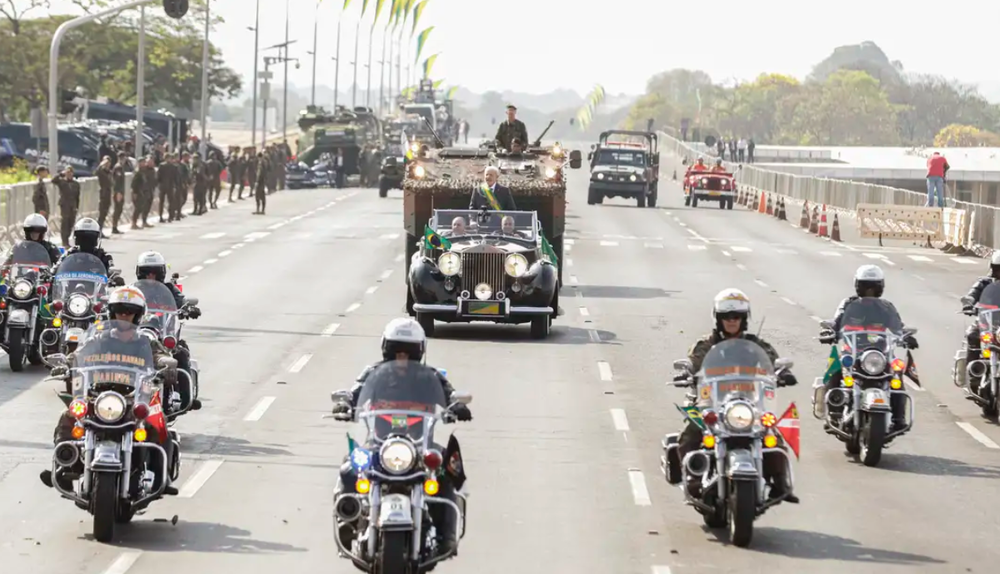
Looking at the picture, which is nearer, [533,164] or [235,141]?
[533,164]

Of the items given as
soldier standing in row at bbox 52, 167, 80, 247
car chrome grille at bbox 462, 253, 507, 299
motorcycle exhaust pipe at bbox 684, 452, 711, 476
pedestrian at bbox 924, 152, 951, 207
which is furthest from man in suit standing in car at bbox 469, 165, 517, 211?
pedestrian at bbox 924, 152, 951, 207

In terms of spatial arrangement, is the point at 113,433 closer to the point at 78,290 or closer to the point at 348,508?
the point at 348,508

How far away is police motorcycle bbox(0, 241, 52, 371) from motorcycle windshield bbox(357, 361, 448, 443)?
11.3 metres

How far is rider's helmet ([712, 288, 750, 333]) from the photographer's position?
12992mm

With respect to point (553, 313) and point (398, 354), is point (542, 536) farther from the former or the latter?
point (553, 313)

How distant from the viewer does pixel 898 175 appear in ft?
457

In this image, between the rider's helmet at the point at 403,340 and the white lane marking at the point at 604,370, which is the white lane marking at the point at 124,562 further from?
the white lane marking at the point at 604,370

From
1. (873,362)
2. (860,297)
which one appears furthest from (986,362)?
(873,362)

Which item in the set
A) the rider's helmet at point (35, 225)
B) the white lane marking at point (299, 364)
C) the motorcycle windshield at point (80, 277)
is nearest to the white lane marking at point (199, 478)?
the motorcycle windshield at point (80, 277)

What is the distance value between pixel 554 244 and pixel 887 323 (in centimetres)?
1601

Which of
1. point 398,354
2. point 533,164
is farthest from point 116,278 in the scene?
point 533,164

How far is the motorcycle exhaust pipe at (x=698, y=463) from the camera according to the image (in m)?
12.7

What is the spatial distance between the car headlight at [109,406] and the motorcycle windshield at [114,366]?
0.27 metres

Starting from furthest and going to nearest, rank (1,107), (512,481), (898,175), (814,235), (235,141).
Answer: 1. (235,141)
2. (898,175)
3. (1,107)
4. (814,235)
5. (512,481)
